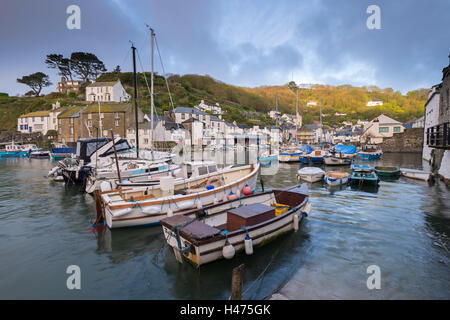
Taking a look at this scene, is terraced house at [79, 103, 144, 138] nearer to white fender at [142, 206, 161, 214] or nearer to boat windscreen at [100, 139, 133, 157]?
boat windscreen at [100, 139, 133, 157]

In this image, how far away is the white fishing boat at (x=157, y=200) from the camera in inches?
445

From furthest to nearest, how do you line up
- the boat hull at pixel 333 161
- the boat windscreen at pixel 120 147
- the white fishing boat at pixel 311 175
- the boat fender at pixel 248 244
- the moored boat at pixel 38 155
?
1. the moored boat at pixel 38 155
2. the boat hull at pixel 333 161
3. the boat windscreen at pixel 120 147
4. the white fishing boat at pixel 311 175
5. the boat fender at pixel 248 244

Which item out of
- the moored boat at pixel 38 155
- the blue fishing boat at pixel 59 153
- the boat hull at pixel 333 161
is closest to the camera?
the boat hull at pixel 333 161

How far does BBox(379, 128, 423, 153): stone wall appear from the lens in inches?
2206

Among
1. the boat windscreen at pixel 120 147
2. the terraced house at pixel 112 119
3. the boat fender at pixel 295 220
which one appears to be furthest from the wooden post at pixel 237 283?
the terraced house at pixel 112 119

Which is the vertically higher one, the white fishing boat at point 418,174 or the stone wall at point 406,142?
the stone wall at point 406,142

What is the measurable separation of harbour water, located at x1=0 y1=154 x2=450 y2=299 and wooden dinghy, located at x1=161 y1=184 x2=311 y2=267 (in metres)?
0.45

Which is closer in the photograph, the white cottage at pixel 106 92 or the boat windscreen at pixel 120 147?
the boat windscreen at pixel 120 147

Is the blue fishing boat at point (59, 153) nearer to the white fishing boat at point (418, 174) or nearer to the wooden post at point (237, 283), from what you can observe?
the wooden post at point (237, 283)

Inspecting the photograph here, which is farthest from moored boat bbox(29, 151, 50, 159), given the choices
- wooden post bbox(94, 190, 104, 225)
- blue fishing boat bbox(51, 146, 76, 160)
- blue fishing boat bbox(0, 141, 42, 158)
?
wooden post bbox(94, 190, 104, 225)

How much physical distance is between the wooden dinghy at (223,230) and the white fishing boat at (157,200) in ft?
7.12
